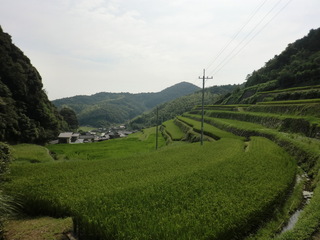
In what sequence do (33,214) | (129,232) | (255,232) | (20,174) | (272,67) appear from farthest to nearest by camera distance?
(272,67)
(20,174)
(33,214)
(255,232)
(129,232)

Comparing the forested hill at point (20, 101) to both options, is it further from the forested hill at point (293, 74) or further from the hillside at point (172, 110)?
the hillside at point (172, 110)

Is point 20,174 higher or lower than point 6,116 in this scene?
lower

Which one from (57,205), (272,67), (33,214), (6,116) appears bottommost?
(33,214)

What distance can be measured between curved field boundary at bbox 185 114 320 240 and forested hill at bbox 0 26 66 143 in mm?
33565

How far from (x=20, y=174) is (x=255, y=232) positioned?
52.0 feet

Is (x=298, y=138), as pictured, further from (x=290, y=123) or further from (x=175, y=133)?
(x=175, y=133)

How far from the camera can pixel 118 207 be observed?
10.2 metres

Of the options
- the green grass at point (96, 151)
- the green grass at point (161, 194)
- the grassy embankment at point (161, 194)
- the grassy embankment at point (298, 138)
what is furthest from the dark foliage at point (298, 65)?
the green grass at point (161, 194)

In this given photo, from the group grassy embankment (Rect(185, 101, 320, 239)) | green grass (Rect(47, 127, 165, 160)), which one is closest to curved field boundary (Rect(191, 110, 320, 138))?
grassy embankment (Rect(185, 101, 320, 239))

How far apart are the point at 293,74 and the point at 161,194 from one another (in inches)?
2321

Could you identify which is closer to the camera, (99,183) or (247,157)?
(99,183)

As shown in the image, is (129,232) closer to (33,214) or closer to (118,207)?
(118,207)

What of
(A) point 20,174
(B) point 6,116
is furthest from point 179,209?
(B) point 6,116

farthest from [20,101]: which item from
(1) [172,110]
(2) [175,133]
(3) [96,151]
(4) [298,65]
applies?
(1) [172,110]
